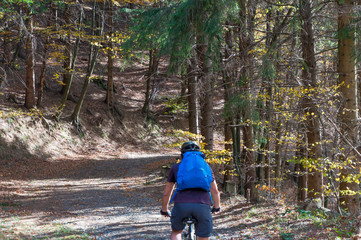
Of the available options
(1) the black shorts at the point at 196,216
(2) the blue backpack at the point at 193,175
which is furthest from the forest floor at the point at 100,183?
(2) the blue backpack at the point at 193,175

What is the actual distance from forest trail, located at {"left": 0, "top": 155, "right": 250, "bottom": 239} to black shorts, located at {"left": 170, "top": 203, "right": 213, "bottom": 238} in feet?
12.6

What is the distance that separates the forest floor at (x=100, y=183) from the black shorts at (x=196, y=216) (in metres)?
3.46

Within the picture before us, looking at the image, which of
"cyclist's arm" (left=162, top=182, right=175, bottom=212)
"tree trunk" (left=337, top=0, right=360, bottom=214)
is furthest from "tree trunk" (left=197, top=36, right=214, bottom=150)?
"cyclist's arm" (left=162, top=182, right=175, bottom=212)

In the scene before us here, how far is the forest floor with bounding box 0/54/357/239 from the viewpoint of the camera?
7.62m

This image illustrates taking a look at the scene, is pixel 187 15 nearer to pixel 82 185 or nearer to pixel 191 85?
pixel 191 85

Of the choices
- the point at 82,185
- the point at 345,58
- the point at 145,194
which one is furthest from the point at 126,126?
the point at 345,58

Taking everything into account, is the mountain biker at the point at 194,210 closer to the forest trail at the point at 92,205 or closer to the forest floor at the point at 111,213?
the forest floor at the point at 111,213

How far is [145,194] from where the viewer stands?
498 inches

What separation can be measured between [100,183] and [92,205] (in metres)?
3.83

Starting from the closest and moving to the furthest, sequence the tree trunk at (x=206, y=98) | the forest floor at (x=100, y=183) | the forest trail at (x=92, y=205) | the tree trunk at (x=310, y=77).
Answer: the forest floor at (x=100, y=183), the forest trail at (x=92, y=205), the tree trunk at (x=310, y=77), the tree trunk at (x=206, y=98)

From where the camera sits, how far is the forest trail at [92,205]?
7.81 meters

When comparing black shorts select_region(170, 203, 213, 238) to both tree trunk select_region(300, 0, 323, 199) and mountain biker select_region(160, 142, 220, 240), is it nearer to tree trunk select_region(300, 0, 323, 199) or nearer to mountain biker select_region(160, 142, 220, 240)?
mountain biker select_region(160, 142, 220, 240)

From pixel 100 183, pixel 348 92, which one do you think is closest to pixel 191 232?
pixel 348 92

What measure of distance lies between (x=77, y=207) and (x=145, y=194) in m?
2.81
